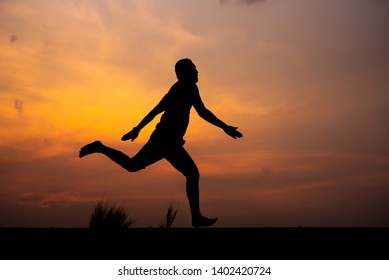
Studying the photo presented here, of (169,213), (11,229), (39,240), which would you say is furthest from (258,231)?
(11,229)

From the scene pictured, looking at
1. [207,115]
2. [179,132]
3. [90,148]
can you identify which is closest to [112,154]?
[90,148]

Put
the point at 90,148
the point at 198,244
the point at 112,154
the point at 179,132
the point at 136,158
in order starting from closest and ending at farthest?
the point at 198,244
the point at 179,132
the point at 136,158
the point at 112,154
the point at 90,148

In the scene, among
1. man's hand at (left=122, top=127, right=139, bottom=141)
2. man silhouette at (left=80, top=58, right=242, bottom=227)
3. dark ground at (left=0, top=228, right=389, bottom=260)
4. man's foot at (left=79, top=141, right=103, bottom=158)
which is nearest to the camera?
dark ground at (left=0, top=228, right=389, bottom=260)

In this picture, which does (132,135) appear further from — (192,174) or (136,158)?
(192,174)

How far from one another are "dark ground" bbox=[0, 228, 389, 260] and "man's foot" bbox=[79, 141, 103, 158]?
1.23m

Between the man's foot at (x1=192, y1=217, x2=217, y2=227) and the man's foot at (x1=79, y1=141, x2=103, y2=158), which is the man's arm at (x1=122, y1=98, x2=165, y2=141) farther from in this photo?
the man's foot at (x1=192, y1=217, x2=217, y2=227)

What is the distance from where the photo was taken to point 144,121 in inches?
303

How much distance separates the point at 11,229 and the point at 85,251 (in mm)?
1599

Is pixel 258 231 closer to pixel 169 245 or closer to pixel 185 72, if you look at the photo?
pixel 169 245

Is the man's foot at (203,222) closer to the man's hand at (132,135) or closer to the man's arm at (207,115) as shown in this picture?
the man's arm at (207,115)

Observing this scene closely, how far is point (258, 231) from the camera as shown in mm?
6957

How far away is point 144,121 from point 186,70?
847mm

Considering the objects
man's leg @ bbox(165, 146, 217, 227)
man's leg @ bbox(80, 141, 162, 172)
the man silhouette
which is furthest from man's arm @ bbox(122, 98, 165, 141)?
man's leg @ bbox(165, 146, 217, 227)

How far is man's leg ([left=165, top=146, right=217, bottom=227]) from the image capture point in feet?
24.7
